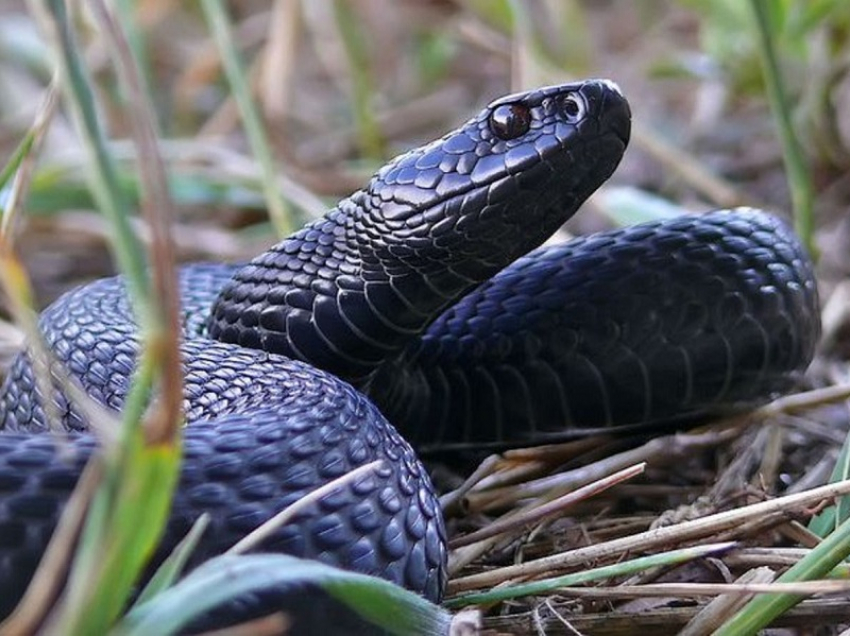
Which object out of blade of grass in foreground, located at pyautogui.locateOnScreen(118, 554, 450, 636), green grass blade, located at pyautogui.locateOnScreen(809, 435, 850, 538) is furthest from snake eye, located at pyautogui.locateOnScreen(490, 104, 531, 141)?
blade of grass in foreground, located at pyautogui.locateOnScreen(118, 554, 450, 636)

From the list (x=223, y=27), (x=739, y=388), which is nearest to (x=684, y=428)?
(x=739, y=388)

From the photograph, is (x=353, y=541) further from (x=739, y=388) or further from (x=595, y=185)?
(x=739, y=388)

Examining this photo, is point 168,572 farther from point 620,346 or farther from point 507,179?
point 620,346

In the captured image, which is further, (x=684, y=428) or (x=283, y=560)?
(x=684, y=428)

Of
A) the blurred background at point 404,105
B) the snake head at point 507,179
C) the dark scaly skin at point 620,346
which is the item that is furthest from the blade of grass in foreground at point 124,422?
the blurred background at point 404,105

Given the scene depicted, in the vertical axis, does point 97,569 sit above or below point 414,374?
above

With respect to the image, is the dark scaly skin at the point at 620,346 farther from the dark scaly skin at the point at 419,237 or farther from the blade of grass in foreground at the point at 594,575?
the blade of grass in foreground at the point at 594,575

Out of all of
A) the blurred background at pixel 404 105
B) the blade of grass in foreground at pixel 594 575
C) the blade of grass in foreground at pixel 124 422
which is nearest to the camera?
the blade of grass in foreground at pixel 124 422

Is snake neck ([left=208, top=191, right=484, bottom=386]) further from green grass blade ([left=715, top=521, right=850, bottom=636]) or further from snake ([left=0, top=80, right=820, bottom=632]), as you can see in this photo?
green grass blade ([left=715, top=521, right=850, bottom=636])
